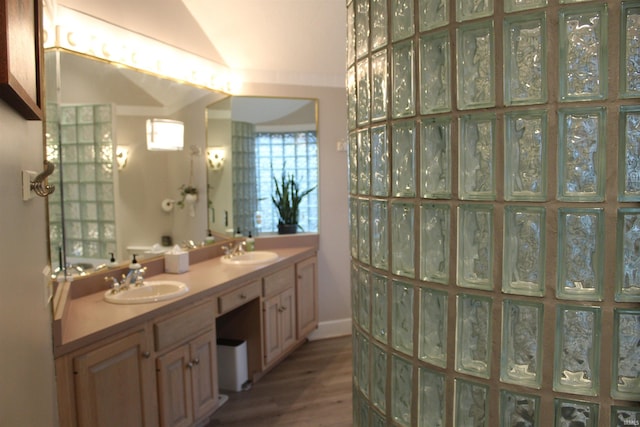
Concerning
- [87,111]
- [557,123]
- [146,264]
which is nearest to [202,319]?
[146,264]

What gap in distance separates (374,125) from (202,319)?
5.46 ft

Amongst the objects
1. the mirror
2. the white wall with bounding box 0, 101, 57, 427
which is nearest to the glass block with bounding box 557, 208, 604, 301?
the white wall with bounding box 0, 101, 57, 427

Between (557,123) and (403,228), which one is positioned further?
(403,228)

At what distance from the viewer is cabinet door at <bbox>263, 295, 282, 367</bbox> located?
315 cm

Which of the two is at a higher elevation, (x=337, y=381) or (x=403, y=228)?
(x=403, y=228)

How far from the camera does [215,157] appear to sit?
346 cm

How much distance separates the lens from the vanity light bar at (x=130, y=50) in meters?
2.23

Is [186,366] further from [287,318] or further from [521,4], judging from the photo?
[521,4]

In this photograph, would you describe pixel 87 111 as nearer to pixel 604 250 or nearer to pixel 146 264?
pixel 146 264

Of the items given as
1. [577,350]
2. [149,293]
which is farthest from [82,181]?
[577,350]

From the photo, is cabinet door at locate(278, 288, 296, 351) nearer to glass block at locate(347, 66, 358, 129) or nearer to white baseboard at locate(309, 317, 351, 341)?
white baseboard at locate(309, 317, 351, 341)

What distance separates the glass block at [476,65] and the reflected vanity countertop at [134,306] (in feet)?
4.90

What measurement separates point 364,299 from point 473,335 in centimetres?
33

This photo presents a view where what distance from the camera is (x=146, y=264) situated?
2.71 meters
